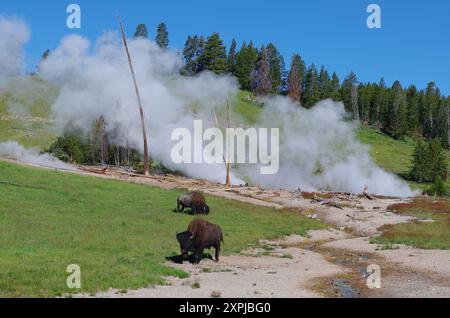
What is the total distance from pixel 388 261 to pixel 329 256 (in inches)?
133

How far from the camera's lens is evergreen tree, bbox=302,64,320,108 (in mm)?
156000

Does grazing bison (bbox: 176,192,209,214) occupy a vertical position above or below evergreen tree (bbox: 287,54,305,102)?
below

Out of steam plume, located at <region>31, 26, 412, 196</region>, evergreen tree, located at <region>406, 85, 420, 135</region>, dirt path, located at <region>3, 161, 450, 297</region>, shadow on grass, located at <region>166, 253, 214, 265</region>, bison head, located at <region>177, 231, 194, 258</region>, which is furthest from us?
evergreen tree, located at <region>406, 85, 420, 135</region>

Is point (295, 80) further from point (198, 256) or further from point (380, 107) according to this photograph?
point (198, 256)

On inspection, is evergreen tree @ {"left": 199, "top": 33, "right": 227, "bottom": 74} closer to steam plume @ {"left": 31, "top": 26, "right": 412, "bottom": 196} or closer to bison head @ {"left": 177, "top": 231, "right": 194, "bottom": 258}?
steam plume @ {"left": 31, "top": 26, "right": 412, "bottom": 196}

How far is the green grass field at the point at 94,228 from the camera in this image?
1819 cm

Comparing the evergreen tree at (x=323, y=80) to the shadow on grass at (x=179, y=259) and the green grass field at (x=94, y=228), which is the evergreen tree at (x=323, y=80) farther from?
the shadow on grass at (x=179, y=259)

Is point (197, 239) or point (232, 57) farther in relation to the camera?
point (232, 57)

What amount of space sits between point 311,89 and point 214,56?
3229cm

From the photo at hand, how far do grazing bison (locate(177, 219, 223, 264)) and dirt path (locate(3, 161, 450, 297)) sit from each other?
677mm

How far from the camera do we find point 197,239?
2366 centimetres

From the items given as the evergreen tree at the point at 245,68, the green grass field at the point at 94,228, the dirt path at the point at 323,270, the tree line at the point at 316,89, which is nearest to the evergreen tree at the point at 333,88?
the tree line at the point at 316,89

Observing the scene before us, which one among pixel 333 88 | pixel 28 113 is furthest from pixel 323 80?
pixel 28 113

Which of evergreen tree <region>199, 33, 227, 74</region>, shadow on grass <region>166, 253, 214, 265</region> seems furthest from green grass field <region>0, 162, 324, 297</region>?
evergreen tree <region>199, 33, 227, 74</region>
